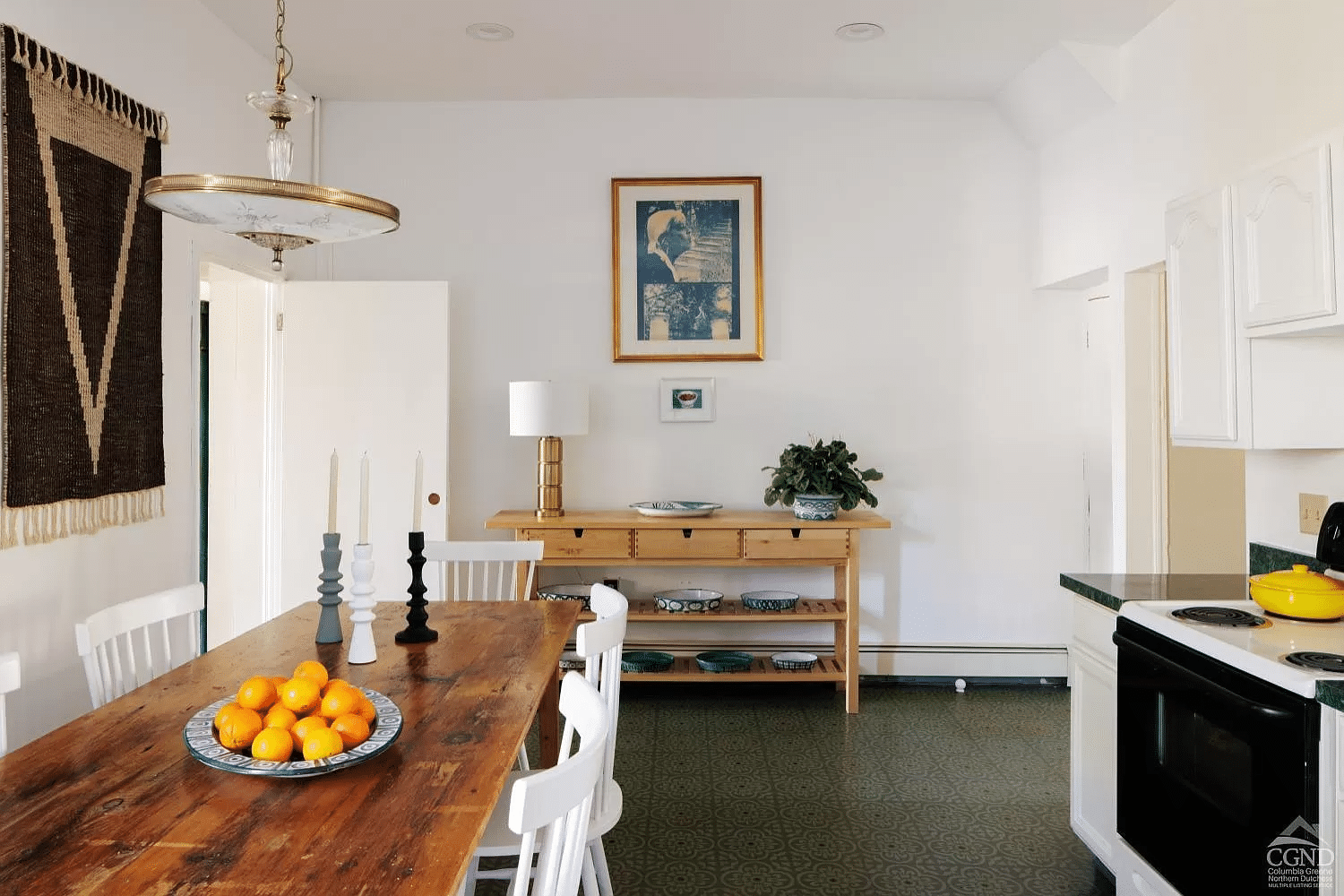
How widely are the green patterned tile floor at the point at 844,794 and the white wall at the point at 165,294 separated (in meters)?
1.42

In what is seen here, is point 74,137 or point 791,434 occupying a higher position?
point 74,137

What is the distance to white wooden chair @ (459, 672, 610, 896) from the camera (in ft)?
3.67

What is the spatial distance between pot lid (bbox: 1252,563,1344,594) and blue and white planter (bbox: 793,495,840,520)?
6.38 feet

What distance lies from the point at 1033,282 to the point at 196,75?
147 inches

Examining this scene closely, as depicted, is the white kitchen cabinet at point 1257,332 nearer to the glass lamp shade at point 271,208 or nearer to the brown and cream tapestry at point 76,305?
the glass lamp shade at point 271,208

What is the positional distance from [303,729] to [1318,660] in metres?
1.88

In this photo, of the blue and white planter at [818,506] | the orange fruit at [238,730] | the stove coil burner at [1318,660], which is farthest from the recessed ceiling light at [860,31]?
the orange fruit at [238,730]

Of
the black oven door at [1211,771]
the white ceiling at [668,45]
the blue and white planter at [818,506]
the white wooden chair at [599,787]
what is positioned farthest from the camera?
the blue and white planter at [818,506]

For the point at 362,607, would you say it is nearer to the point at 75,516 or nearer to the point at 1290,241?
the point at 75,516

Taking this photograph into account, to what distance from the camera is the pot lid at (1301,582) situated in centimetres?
216

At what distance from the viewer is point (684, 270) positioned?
14.8 feet

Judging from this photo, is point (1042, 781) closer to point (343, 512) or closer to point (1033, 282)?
point (1033, 282)

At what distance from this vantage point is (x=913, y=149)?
14.8 feet

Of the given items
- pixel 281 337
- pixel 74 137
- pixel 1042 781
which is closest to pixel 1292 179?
pixel 1042 781
